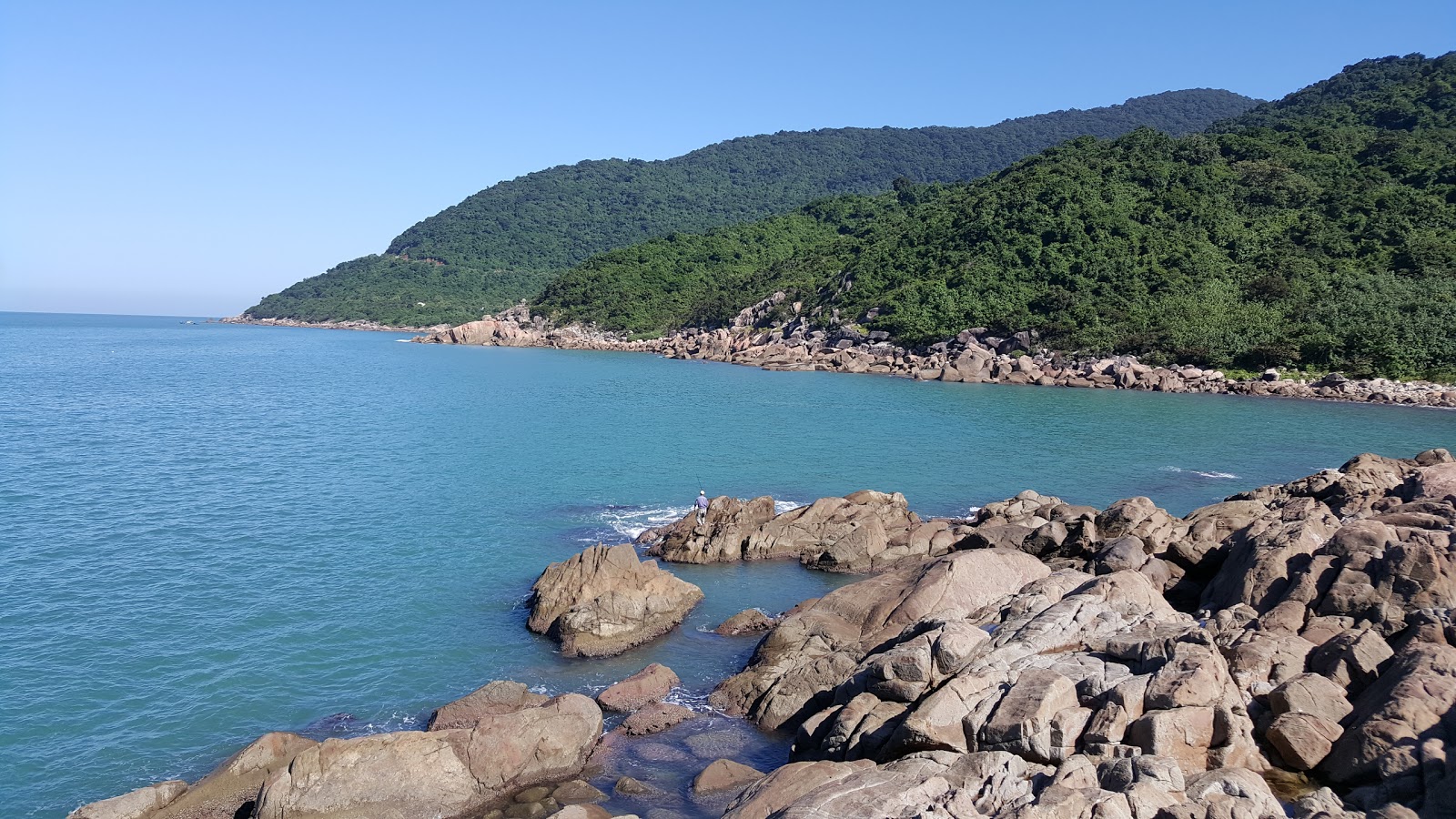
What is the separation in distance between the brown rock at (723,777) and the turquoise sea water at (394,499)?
3856 millimetres

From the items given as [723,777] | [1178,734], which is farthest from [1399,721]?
[723,777]

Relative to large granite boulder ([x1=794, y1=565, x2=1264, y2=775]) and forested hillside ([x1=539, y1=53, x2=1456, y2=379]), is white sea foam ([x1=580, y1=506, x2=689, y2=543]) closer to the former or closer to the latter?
large granite boulder ([x1=794, y1=565, x2=1264, y2=775])

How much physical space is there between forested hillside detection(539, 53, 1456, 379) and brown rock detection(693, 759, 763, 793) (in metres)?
66.6

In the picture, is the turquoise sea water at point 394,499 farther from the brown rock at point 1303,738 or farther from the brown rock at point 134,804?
the brown rock at point 1303,738

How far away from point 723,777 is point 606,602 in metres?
7.25

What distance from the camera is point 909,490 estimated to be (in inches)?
1298

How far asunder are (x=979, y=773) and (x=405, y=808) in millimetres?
8090

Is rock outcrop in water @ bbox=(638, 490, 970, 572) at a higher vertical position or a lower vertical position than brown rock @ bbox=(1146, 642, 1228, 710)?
lower

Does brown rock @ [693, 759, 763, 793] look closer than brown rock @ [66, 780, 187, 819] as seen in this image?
No

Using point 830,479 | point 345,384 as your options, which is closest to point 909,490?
point 830,479

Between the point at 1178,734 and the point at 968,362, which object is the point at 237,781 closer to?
the point at 1178,734

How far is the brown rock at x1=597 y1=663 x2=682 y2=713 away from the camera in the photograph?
15.9 meters

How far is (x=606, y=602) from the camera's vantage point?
1958cm

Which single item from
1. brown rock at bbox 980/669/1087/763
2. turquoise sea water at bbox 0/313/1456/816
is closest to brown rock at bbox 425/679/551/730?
turquoise sea water at bbox 0/313/1456/816
